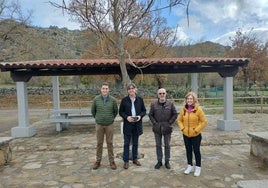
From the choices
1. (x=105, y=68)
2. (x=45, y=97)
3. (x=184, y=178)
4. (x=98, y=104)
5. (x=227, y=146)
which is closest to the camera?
(x=184, y=178)

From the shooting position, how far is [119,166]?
4836 mm

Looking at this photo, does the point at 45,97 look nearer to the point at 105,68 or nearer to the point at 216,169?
the point at 105,68

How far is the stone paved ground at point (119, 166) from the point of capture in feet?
13.4

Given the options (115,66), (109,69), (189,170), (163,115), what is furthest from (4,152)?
(109,69)

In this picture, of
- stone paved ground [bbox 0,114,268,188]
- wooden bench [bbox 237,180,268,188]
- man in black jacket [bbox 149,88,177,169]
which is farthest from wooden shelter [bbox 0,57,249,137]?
wooden bench [bbox 237,180,268,188]

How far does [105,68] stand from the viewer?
8.37 meters

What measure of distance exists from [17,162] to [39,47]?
19.2m

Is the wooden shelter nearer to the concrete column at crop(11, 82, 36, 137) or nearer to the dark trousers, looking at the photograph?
the concrete column at crop(11, 82, 36, 137)

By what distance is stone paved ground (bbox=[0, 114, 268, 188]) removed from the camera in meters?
4.10

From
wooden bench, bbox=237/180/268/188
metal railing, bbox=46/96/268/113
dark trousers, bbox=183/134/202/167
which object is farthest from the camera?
metal railing, bbox=46/96/268/113

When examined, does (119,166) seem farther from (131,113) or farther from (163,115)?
(163,115)

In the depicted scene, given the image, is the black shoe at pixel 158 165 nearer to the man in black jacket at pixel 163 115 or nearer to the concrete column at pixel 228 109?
the man in black jacket at pixel 163 115

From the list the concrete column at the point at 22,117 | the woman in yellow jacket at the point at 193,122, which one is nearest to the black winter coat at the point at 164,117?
the woman in yellow jacket at the point at 193,122

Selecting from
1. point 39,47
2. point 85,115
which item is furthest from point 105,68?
point 39,47
